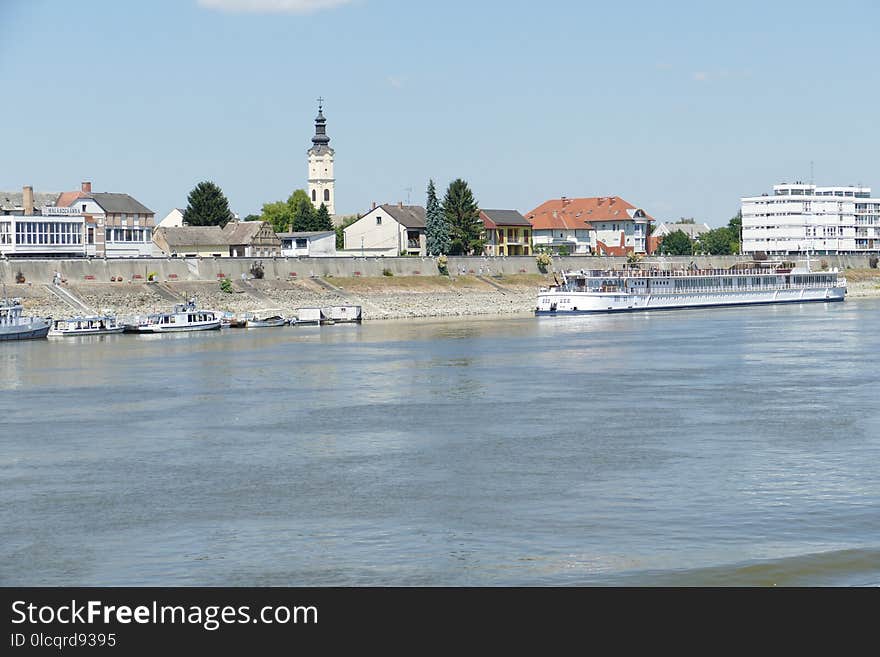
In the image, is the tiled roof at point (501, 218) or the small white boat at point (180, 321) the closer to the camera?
the small white boat at point (180, 321)

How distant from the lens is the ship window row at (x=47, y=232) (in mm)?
112688

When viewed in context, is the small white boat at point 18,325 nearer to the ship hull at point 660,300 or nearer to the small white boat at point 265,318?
the small white boat at point 265,318

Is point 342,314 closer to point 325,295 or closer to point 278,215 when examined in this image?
point 325,295

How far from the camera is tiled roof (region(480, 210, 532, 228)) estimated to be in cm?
16475

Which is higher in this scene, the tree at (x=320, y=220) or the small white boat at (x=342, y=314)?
the tree at (x=320, y=220)

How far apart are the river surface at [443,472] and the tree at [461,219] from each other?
8212 centimetres

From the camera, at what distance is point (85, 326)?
87312 millimetres

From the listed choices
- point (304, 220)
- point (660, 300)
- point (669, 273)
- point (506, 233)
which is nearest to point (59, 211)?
point (304, 220)
